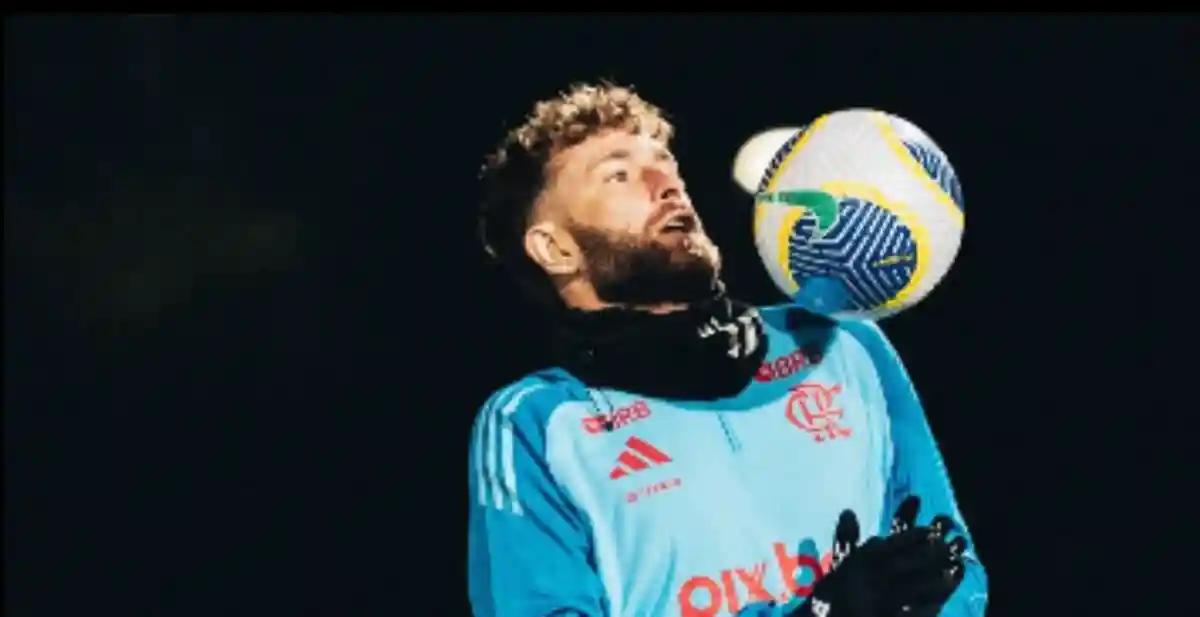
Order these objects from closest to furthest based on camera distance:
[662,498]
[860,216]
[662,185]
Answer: [860,216] < [662,498] < [662,185]

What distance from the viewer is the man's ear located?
2.57m

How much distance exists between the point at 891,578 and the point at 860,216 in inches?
21.4

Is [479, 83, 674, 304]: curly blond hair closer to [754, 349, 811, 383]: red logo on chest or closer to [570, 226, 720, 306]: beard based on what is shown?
[570, 226, 720, 306]: beard

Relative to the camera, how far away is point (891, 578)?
231 cm

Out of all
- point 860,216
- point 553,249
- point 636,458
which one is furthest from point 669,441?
point 860,216

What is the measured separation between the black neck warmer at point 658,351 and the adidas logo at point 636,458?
0.28ft

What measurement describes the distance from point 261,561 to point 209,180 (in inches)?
27.3

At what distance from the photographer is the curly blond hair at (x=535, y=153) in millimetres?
2611

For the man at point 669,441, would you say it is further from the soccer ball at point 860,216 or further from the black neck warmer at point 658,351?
the soccer ball at point 860,216

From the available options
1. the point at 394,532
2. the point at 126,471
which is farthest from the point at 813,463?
the point at 126,471

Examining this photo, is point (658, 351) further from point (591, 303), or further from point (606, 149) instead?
point (606, 149)

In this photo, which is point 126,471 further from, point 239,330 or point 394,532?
point 394,532

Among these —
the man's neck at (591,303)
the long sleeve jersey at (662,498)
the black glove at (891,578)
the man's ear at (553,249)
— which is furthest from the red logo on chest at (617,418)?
the black glove at (891,578)

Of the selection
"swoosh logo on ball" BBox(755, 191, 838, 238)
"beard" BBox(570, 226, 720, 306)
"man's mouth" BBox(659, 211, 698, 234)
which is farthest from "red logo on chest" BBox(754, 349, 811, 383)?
"swoosh logo on ball" BBox(755, 191, 838, 238)
